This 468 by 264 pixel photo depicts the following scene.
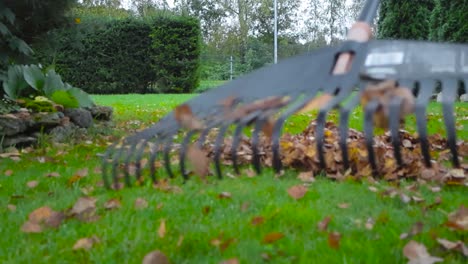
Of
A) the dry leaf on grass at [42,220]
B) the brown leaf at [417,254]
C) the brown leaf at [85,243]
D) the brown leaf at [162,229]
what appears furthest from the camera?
the dry leaf on grass at [42,220]

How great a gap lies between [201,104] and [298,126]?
5.03m

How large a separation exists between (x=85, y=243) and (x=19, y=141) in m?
2.87

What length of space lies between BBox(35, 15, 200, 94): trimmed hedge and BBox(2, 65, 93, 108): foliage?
43.0 feet

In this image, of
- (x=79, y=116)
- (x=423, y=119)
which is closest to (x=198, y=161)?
(x=423, y=119)

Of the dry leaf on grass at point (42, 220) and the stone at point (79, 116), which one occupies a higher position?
the stone at point (79, 116)

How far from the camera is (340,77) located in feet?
3.24

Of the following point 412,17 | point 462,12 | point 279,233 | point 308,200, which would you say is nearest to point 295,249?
point 279,233

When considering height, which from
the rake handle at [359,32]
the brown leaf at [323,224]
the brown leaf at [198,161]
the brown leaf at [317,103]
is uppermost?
the rake handle at [359,32]

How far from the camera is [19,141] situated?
460 cm

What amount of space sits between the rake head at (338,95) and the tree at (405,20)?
501 inches

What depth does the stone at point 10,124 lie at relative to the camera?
14.6 feet

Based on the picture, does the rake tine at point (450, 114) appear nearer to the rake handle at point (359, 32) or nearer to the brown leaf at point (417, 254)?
the rake handle at point (359, 32)

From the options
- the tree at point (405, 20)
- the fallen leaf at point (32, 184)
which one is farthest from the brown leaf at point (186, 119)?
the tree at point (405, 20)

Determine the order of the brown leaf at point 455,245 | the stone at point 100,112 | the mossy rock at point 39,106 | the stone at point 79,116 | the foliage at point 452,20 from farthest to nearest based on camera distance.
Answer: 1. the foliage at point 452,20
2. the stone at point 100,112
3. the stone at point 79,116
4. the mossy rock at point 39,106
5. the brown leaf at point 455,245
